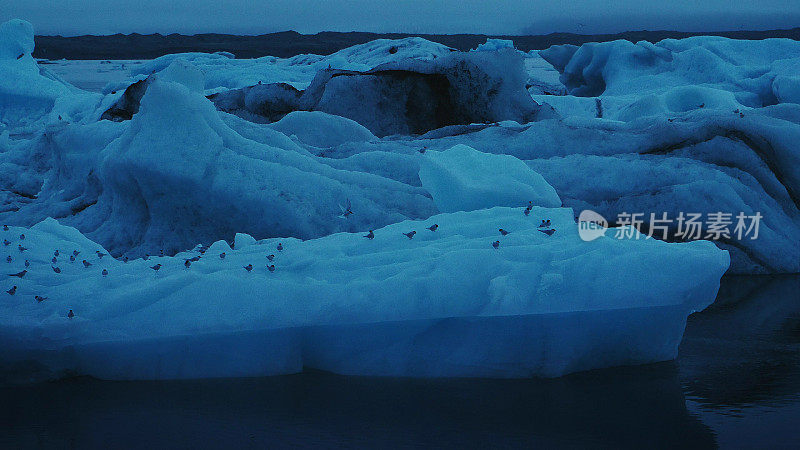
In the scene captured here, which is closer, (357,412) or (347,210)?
(357,412)

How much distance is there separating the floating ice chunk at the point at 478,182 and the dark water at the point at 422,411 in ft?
6.02

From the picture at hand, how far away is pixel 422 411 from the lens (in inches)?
161

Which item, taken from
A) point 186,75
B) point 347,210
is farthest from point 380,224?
point 186,75

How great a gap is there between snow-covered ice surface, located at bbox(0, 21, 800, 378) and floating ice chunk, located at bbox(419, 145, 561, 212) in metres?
0.02

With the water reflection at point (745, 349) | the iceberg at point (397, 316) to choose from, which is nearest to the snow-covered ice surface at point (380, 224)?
the iceberg at point (397, 316)

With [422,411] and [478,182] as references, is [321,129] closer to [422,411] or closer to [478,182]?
[478,182]

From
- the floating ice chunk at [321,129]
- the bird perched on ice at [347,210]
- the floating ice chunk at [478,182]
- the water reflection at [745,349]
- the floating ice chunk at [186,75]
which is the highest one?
the floating ice chunk at [186,75]

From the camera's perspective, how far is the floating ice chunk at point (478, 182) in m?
5.99

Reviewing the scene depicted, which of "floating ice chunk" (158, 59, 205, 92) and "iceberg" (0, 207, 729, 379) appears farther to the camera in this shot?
"floating ice chunk" (158, 59, 205, 92)

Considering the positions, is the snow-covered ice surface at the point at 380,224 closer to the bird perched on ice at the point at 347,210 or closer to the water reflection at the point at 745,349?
the bird perched on ice at the point at 347,210

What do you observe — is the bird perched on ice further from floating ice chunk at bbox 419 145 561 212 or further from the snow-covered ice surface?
floating ice chunk at bbox 419 145 561 212

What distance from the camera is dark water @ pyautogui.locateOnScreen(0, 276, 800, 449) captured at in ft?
12.5

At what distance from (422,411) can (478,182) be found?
94.7 inches

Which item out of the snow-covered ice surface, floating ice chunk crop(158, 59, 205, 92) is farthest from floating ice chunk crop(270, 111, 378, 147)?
floating ice chunk crop(158, 59, 205, 92)
